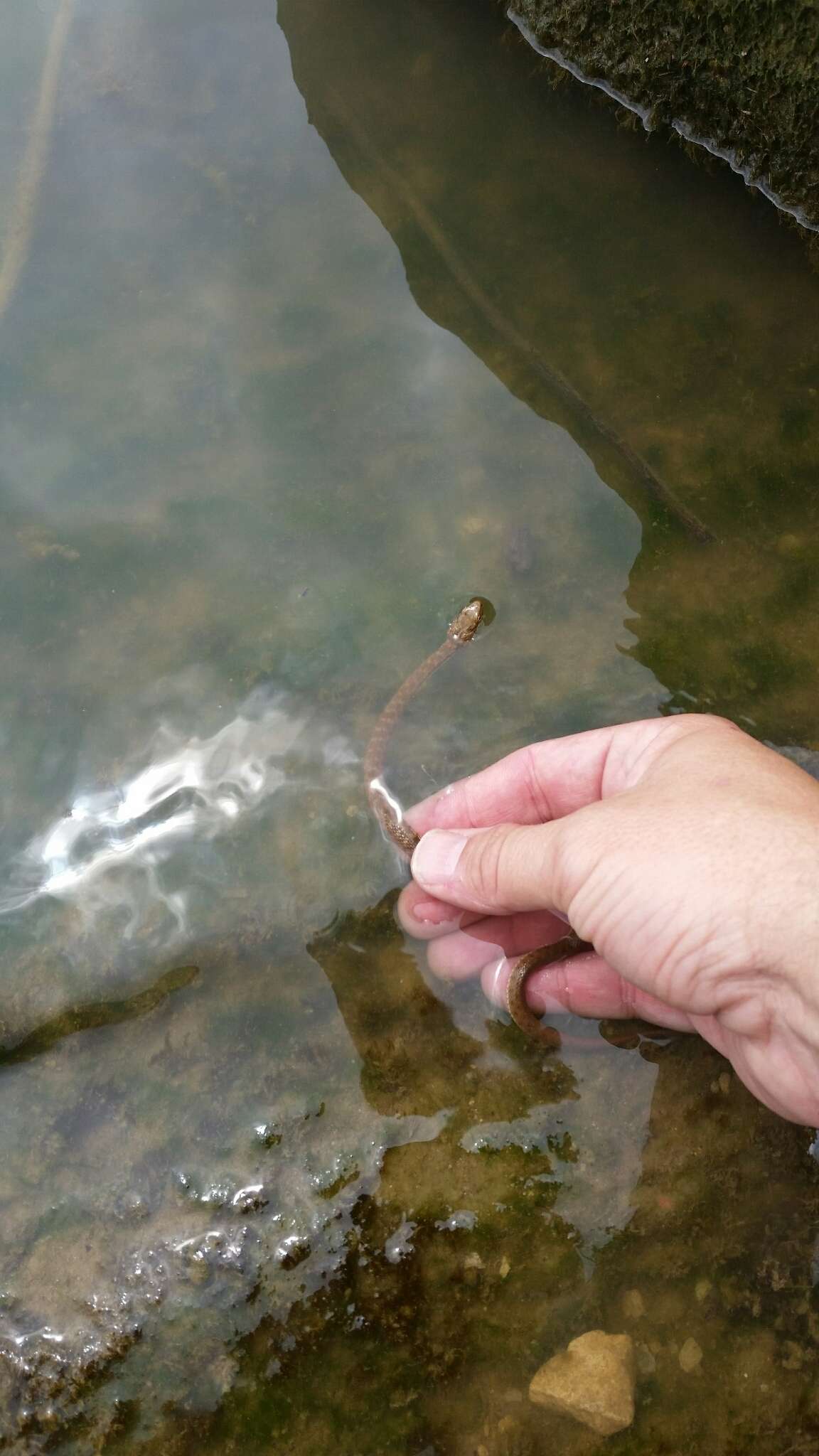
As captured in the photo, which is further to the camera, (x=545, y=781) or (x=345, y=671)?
(x=345, y=671)

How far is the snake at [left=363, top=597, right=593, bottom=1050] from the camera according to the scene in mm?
3219

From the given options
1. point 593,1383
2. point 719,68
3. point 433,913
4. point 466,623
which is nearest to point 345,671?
point 466,623

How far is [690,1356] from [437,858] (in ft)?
5.55

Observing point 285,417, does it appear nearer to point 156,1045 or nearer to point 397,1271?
point 156,1045

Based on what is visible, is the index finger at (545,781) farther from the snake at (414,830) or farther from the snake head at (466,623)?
the snake head at (466,623)

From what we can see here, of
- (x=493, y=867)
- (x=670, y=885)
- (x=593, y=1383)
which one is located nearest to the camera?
(x=670, y=885)

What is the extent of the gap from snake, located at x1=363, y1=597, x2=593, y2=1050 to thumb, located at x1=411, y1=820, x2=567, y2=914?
0.66ft

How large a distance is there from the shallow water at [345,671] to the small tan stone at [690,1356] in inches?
0.9

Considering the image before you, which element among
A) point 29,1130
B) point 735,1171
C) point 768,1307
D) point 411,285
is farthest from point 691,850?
point 411,285

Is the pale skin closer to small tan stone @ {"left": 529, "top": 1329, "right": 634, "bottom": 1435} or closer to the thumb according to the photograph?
the thumb

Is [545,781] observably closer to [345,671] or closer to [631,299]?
[345,671]

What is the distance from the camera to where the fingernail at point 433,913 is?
342cm

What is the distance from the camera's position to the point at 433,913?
11.2ft

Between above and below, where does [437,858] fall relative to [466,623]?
below
